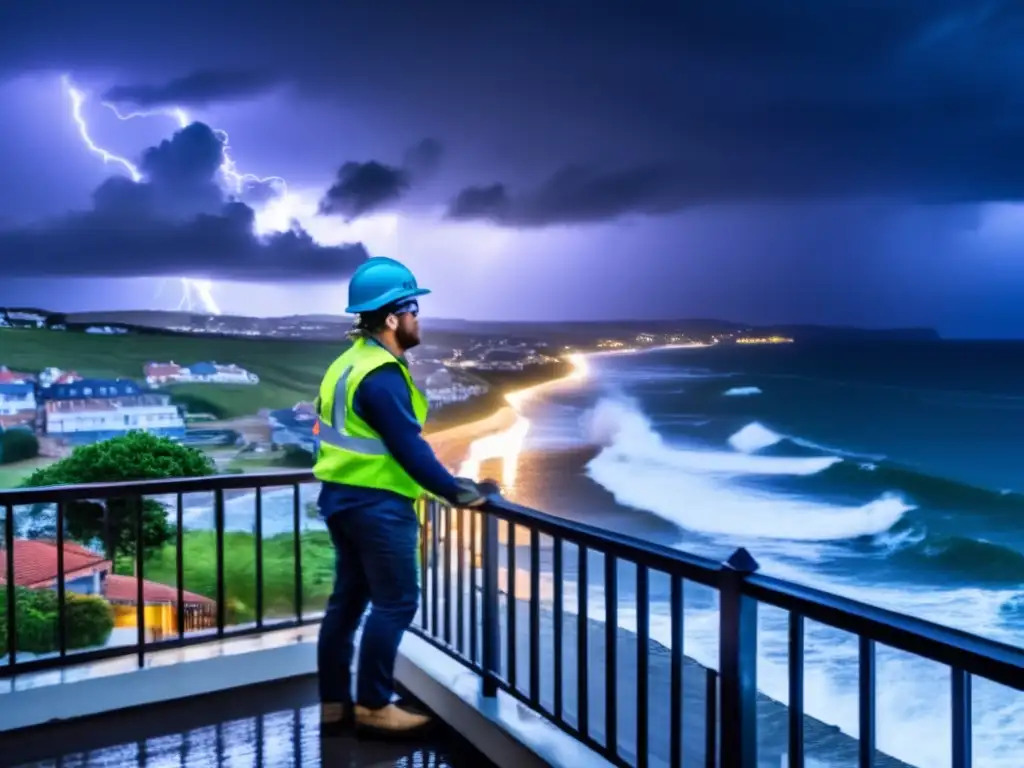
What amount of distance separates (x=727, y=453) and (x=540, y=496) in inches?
445

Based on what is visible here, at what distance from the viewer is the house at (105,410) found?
14516mm

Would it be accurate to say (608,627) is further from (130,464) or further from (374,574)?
(130,464)

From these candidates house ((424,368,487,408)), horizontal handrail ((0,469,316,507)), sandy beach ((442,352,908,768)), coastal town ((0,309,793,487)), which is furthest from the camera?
house ((424,368,487,408))

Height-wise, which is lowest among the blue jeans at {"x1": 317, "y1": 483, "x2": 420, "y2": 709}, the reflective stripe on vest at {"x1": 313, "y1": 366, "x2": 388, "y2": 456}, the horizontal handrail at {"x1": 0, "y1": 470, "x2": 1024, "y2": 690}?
the blue jeans at {"x1": 317, "y1": 483, "x2": 420, "y2": 709}

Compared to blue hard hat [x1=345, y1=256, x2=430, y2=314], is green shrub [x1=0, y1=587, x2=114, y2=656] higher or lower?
lower

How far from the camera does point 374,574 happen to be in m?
2.25

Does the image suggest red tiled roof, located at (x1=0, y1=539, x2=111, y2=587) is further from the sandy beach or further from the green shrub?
the sandy beach

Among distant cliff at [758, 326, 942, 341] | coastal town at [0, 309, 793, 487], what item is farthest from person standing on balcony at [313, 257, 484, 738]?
distant cliff at [758, 326, 942, 341]

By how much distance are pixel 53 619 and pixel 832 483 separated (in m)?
25.8

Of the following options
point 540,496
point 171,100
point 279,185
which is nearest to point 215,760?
point 171,100

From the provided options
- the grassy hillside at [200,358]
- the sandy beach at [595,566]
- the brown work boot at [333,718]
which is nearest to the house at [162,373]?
the grassy hillside at [200,358]

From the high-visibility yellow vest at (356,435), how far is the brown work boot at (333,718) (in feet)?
2.34

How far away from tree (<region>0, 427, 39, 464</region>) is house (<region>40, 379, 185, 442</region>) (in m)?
0.53

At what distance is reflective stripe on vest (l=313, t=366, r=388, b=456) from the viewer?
2191 mm
